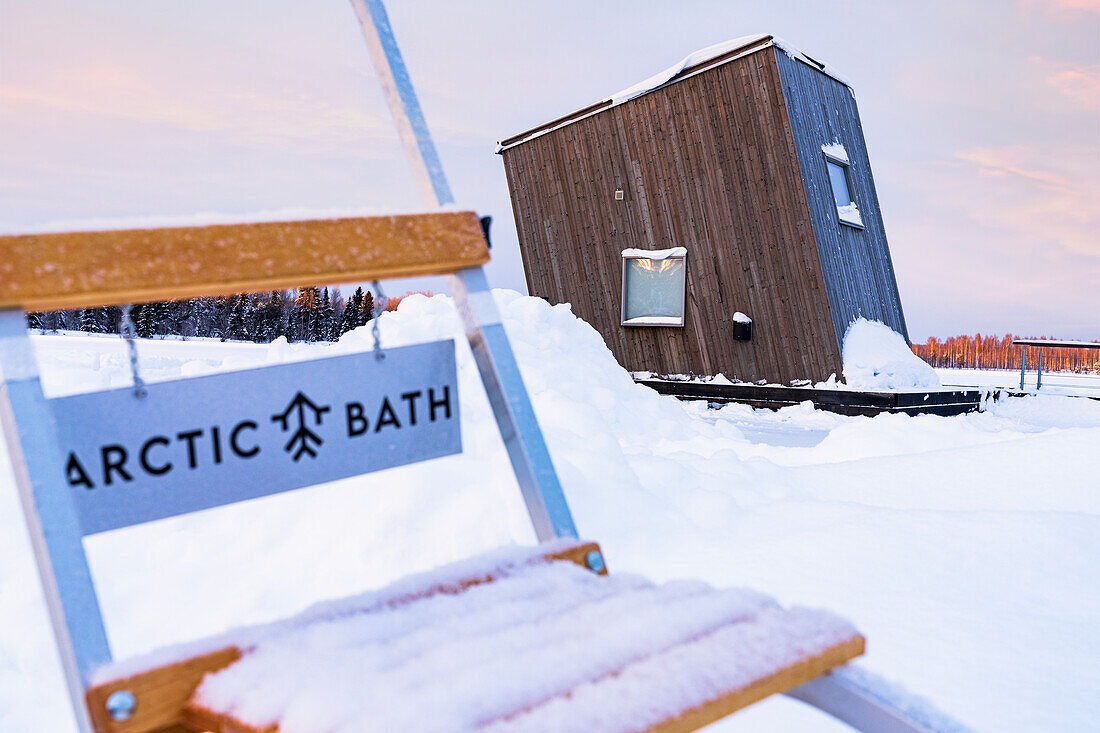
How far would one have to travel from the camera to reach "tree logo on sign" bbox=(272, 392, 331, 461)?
1.38 meters

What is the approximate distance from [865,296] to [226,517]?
8.68 m

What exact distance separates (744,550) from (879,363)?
23.4 feet

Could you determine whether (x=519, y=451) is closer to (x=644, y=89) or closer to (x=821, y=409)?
(x=821, y=409)

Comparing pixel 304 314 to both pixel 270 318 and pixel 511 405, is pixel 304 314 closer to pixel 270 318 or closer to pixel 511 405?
pixel 270 318

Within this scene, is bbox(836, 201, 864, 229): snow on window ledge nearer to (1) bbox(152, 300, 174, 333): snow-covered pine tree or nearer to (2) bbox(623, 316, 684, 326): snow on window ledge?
(2) bbox(623, 316, 684, 326): snow on window ledge

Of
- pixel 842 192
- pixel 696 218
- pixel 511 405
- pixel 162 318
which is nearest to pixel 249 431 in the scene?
pixel 511 405

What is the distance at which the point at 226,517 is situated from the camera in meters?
2.89

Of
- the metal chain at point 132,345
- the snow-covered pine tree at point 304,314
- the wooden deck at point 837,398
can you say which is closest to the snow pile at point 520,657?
the metal chain at point 132,345

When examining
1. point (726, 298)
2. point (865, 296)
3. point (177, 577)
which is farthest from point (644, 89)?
point (177, 577)

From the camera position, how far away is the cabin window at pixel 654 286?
10.2 m

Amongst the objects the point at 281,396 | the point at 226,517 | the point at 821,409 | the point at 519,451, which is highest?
the point at 281,396

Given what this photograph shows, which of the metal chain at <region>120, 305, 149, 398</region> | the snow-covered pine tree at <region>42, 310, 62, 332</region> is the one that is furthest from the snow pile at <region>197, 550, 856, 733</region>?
the snow-covered pine tree at <region>42, 310, 62, 332</region>

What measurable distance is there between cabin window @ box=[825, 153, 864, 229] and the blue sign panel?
900cm

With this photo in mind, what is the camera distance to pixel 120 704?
3.08ft
